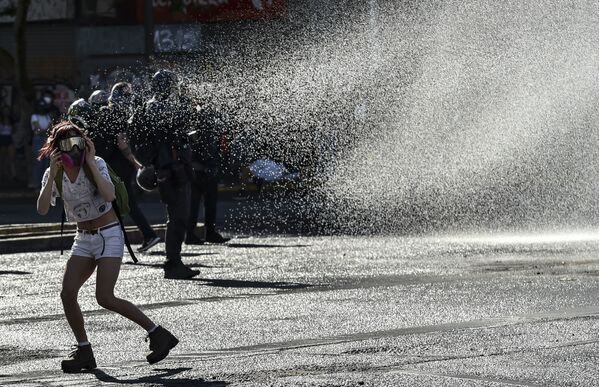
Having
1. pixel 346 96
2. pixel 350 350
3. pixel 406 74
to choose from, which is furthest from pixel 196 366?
pixel 346 96

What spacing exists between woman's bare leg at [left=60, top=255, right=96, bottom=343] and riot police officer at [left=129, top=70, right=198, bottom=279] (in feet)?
15.4

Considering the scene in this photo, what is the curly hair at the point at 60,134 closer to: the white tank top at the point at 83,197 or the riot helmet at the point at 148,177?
the white tank top at the point at 83,197

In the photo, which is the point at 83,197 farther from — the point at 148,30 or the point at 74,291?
the point at 148,30

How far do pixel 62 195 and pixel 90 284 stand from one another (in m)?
4.60

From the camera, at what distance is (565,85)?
20844 mm

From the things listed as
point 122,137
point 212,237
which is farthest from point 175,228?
point 212,237

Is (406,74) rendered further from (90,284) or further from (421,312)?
(421,312)

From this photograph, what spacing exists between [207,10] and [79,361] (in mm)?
25553

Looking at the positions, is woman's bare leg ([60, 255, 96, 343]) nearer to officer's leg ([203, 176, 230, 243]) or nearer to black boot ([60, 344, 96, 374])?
black boot ([60, 344, 96, 374])

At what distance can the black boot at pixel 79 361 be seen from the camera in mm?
8758

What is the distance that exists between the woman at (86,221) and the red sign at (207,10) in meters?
22.6

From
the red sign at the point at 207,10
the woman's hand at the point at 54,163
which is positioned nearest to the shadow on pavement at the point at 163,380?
the woman's hand at the point at 54,163

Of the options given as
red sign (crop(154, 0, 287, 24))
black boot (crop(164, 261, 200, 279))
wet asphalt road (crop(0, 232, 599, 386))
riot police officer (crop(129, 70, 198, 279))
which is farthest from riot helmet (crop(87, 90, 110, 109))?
red sign (crop(154, 0, 287, 24))

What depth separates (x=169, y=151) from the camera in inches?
554
